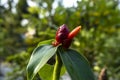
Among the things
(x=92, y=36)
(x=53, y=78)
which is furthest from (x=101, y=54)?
(x=53, y=78)

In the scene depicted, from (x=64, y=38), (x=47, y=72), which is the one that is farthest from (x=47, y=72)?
(x=64, y=38)

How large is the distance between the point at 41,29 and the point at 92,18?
2.06ft

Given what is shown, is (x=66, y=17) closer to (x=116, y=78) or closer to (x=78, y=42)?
(x=78, y=42)

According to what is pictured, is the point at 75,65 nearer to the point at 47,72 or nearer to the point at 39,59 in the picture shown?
the point at 39,59

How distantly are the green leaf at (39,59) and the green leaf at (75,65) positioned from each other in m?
0.03

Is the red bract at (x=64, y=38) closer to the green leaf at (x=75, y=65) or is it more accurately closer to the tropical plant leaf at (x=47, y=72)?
the green leaf at (x=75, y=65)

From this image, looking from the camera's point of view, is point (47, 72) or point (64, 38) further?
point (47, 72)

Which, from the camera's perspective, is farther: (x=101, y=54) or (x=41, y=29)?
(x=101, y=54)

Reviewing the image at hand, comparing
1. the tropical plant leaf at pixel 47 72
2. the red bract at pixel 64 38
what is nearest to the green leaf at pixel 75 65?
the red bract at pixel 64 38

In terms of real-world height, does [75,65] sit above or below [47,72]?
below

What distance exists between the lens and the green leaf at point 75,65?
1.12m

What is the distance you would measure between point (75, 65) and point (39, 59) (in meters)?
0.11

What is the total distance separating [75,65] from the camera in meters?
1.15

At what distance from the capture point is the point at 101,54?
4.52m
